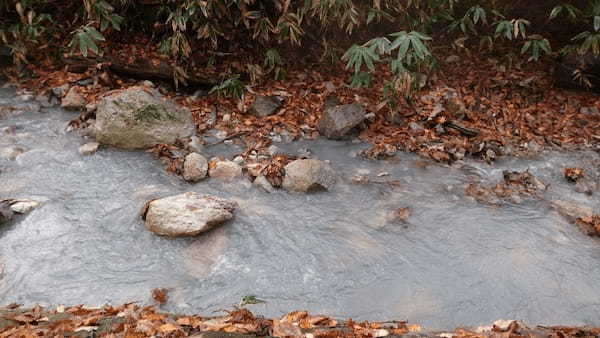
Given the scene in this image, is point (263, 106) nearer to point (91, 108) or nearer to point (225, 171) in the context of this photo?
point (225, 171)

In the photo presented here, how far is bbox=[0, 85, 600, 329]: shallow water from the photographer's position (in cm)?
243

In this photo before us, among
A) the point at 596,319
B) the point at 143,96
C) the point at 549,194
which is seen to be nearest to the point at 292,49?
the point at 143,96

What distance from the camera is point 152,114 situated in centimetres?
375

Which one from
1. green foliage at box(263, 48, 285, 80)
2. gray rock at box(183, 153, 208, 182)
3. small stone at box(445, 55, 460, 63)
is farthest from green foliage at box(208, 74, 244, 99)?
small stone at box(445, 55, 460, 63)

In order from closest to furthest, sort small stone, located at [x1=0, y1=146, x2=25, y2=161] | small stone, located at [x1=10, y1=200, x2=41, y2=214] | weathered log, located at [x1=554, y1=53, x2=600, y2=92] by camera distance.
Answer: small stone, located at [x1=10, y1=200, x2=41, y2=214]
small stone, located at [x1=0, y1=146, x2=25, y2=161]
weathered log, located at [x1=554, y1=53, x2=600, y2=92]

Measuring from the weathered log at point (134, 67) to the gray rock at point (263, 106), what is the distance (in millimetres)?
521

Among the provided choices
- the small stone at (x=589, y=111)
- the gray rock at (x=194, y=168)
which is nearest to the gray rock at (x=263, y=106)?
the gray rock at (x=194, y=168)

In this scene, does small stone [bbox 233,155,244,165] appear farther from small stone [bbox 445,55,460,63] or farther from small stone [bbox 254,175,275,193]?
small stone [bbox 445,55,460,63]

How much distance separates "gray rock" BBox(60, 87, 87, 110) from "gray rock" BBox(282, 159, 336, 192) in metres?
2.19

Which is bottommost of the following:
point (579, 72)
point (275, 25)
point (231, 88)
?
point (231, 88)

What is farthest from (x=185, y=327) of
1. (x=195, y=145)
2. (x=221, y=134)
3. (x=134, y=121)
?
(x=221, y=134)

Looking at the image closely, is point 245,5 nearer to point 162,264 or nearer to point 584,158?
point 162,264

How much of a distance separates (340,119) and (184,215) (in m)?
1.85

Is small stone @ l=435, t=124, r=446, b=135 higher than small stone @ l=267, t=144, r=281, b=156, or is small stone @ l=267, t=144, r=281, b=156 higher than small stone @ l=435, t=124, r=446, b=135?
small stone @ l=435, t=124, r=446, b=135
